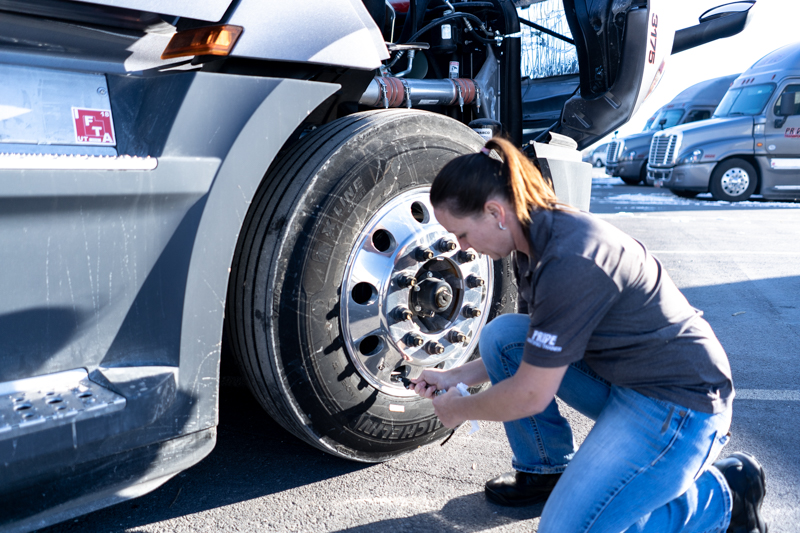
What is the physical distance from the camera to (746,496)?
6.02 ft

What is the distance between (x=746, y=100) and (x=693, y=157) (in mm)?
1581

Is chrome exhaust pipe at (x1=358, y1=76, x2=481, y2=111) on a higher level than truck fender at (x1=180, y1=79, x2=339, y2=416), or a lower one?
higher

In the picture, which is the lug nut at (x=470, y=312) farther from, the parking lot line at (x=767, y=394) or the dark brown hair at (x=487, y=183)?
the parking lot line at (x=767, y=394)

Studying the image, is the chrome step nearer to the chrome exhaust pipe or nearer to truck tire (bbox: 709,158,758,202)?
the chrome exhaust pipe

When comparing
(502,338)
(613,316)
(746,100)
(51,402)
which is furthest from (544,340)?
(746,100)

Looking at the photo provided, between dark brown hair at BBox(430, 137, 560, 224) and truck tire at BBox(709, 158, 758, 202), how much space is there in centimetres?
1231

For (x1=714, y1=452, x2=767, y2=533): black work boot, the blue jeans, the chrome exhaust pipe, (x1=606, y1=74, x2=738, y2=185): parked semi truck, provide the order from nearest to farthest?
the blue jeans → (x1=714, y1=452, x2=767, y2=533): black work boot → the chrome exhaust pipe → (x1=606, y1=74, x2=738, y2=185): parked semi truck

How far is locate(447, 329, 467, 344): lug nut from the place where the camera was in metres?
2.23

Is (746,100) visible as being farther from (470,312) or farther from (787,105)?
(470,312)

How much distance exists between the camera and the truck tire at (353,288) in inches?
74.3

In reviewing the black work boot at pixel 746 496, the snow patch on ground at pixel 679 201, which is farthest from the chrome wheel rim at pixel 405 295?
the snow patch on ground at pixel 679 201

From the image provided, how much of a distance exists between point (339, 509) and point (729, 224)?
316 inches

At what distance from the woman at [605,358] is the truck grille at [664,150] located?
1278 cm

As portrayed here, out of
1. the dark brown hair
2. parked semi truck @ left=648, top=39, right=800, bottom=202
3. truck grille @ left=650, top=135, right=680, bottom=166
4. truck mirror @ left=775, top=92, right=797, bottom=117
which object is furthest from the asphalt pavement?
truck grille @ left=650, top=135, right=680, bottom=166
